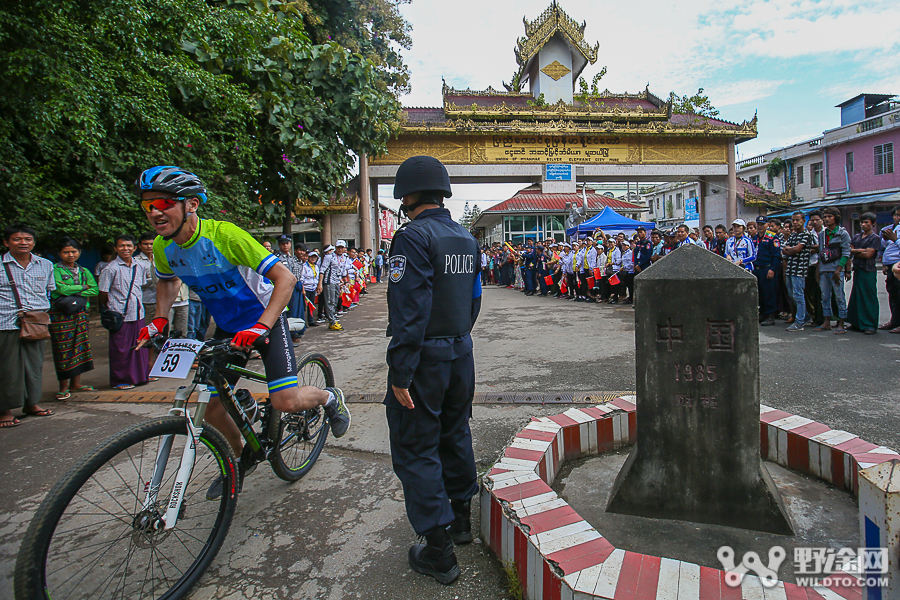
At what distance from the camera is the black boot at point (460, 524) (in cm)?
241

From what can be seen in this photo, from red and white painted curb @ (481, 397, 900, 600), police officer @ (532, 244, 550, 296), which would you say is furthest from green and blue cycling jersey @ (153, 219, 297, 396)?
police officer @ (532, 244, 550, 296)

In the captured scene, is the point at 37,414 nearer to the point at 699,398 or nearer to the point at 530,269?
the point at 699,398

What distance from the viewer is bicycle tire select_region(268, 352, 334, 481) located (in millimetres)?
2881

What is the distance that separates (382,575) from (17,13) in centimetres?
687

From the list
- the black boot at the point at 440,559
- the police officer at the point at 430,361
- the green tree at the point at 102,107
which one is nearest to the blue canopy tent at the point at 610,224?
the green tree at the point at 102,107

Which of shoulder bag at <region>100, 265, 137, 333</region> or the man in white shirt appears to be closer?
shoulder bag at <region>100, 265, 137, 333</region>

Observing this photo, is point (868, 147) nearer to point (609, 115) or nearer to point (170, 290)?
point (609, 115)

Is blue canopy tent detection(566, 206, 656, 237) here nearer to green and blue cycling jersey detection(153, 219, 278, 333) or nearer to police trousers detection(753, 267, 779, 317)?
police trousers detection(753, 267, 779, 317)

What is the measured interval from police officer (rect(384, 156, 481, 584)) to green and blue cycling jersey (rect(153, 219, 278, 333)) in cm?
84

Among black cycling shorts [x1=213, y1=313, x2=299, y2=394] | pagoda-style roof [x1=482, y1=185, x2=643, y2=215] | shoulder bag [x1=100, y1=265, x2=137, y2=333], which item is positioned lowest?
black cycling shorts [x1=213, y1=313, x2=299, y2=394]

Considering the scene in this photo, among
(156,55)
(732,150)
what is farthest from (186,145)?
(732,150)

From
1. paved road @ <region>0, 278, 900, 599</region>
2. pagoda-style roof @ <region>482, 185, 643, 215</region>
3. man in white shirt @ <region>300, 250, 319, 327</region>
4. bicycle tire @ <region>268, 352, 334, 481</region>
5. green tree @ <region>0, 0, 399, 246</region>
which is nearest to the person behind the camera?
paved road @ <region>0, 278, 900, 599</region>

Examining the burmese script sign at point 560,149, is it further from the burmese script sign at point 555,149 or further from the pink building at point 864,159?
the pink building at point 864,159

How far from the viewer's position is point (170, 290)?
281cm
